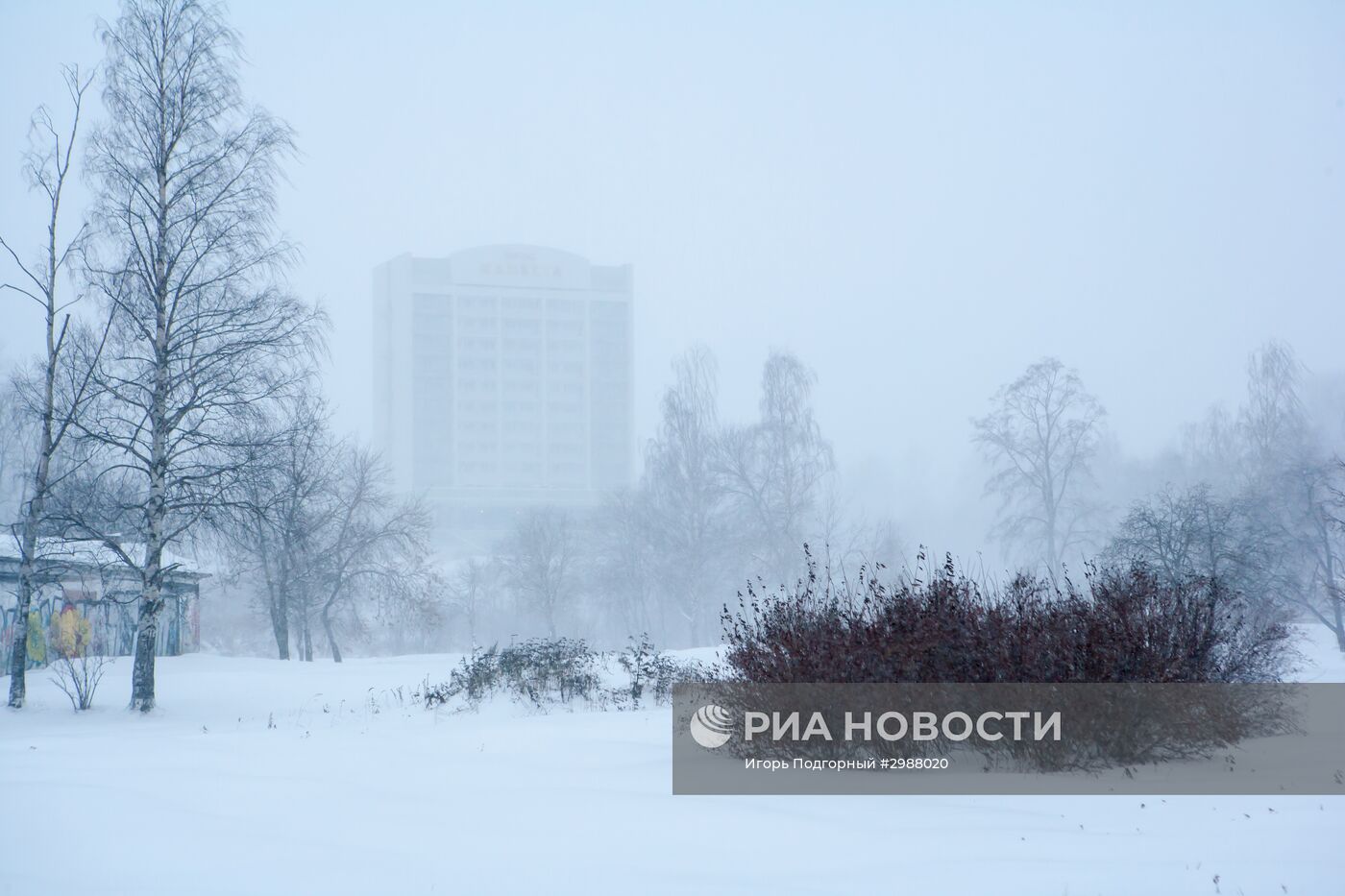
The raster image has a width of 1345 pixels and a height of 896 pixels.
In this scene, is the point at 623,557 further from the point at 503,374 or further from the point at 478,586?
the point at 503,374

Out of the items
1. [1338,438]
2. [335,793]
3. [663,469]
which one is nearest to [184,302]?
[335,793]

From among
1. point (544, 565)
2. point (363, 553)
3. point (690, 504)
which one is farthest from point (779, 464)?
point (363, 553)

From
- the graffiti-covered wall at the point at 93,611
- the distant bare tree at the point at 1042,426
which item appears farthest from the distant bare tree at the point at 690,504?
the graffiti-covered wall at the point at 93,611

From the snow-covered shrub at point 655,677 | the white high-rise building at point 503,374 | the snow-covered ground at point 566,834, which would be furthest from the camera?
the white high-rise building at point 503,374

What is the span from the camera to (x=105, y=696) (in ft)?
57.9

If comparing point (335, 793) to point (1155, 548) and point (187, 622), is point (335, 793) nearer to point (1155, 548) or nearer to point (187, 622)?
point (1155, 548)

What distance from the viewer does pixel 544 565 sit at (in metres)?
52.3

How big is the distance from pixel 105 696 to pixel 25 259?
294 inches

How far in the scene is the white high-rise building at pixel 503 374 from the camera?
131250mm

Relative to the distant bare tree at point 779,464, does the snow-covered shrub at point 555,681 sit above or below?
below

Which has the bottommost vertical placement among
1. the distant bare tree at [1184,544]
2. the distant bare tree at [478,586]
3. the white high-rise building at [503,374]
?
the distant bare tree at [478,586]

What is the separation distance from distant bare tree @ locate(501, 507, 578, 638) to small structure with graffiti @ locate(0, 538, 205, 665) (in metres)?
24.6
